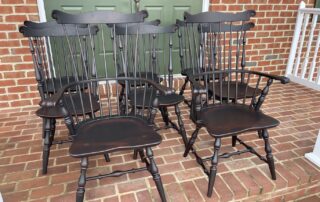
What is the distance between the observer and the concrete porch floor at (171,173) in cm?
158

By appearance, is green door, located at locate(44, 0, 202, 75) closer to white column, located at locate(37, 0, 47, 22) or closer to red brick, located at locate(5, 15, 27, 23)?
white column, located at locate(37, 0, 47, 22)

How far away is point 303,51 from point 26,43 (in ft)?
11.8

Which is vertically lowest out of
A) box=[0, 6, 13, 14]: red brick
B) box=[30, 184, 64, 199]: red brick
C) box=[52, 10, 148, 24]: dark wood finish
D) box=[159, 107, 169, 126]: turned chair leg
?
box=[30, 184, 64, 199]: red brick

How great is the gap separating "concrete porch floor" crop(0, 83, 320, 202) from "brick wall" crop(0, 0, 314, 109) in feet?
1.64

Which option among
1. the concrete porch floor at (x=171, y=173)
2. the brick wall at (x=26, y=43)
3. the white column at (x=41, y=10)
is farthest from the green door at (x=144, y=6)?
the concrete porch floor at (x=171, y=173)

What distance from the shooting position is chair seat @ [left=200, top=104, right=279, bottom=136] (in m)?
1.49

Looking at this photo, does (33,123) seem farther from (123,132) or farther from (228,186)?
(228,186)

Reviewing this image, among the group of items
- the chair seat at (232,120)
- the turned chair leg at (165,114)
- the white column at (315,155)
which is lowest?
the white column at (315,155)

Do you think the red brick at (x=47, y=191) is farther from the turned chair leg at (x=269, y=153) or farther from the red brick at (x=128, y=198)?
the turned chair leg at (x=269, y=153)

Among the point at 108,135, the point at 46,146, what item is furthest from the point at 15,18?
the point at 108,135

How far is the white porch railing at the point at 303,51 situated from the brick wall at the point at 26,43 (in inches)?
3.2

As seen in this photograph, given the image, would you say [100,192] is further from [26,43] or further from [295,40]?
[295,40]

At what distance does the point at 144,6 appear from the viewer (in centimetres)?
282

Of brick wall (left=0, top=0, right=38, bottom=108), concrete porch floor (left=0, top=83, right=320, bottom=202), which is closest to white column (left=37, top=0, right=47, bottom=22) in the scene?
brick wall (left=0, top=0, right=38, bottom=108)
